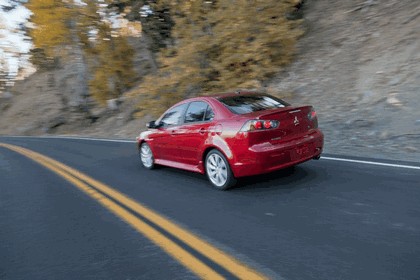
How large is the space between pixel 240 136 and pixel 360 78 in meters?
8.71

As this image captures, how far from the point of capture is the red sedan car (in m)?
5.68

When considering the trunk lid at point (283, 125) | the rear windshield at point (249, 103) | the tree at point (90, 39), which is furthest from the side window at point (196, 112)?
the tree at point (90, 39)

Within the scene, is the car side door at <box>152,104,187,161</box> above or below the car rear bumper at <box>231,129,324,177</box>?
above

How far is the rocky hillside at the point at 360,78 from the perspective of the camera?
362 inches

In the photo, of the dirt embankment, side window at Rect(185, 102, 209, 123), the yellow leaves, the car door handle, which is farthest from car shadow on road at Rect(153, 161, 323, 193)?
the yellow leaves

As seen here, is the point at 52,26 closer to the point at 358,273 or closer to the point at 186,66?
the point at 186,66

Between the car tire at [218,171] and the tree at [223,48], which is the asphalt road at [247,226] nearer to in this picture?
the car tire at [218,171]

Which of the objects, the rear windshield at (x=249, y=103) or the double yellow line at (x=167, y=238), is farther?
the rear windshield at (x=249, y=103)

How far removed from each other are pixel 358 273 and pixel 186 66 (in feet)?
42.7

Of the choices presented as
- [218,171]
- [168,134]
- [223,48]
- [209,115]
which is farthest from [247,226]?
[223,48]

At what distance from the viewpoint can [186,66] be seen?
1535cm

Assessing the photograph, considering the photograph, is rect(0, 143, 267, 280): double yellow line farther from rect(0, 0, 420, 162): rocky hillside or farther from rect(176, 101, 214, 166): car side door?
rect(0, 0, 420, 162): rocky hillside

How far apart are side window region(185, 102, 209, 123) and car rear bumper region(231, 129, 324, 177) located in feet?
3.98

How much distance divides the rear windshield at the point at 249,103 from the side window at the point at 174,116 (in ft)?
3.38
